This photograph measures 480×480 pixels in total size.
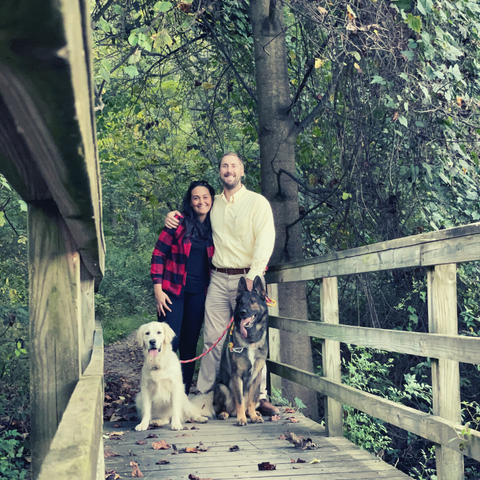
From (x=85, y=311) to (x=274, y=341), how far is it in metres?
2.74

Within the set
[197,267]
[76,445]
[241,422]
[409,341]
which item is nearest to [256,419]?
[241,422]

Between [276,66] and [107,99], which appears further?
[107,99]

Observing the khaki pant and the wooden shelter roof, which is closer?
the wooden shelter roof

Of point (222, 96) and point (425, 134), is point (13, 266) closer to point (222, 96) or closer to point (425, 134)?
point (222, 96)

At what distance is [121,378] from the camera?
Answer: 320 inches

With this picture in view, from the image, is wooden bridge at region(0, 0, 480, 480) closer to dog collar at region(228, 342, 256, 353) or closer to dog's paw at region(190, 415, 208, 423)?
dog's paw at region(190, 415, 208, 423)

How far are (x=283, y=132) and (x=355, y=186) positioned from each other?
0.99 meters

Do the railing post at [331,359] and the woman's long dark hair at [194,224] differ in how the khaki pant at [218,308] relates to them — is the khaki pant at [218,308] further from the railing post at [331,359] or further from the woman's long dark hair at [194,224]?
the railing post at [331,359]

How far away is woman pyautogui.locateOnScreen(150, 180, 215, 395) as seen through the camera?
472 cm

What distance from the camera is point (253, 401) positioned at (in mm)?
4465

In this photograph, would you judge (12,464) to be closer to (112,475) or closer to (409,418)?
(112,475)

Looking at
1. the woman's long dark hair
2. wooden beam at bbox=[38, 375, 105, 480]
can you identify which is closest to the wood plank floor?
the woman's long dark hair

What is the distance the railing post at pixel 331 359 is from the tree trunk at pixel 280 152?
1.80m

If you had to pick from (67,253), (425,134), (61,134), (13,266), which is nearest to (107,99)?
(13,266)
